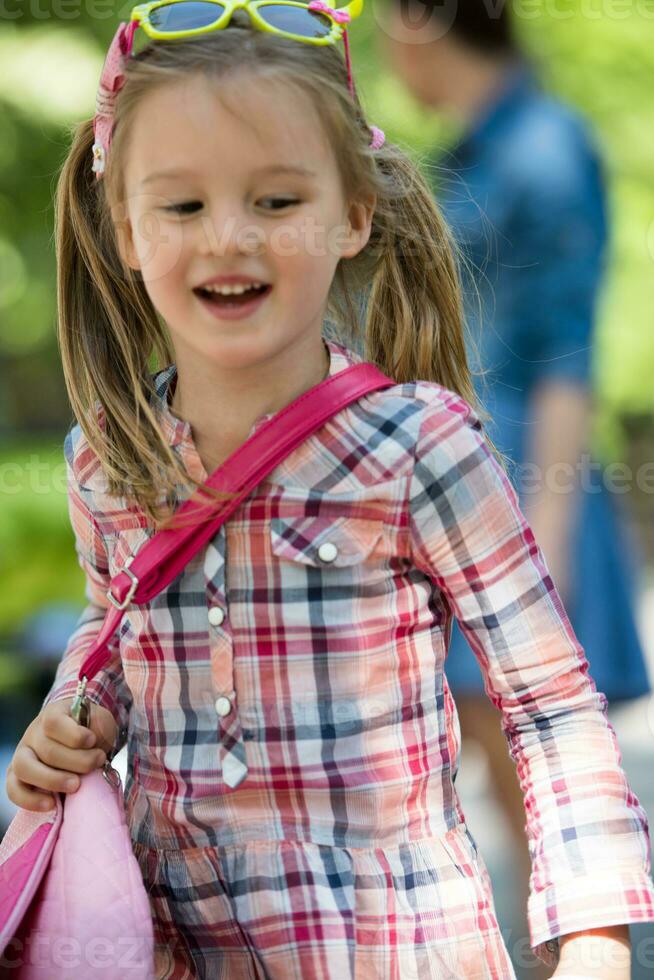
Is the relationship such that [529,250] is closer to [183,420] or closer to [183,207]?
[183,420]

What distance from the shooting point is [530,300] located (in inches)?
125

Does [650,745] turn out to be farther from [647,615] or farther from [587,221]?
[587,221]

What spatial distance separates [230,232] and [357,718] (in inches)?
23.0

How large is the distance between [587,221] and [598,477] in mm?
632

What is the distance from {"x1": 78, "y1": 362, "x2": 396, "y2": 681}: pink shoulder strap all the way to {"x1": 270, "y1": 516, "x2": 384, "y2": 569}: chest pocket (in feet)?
0.23

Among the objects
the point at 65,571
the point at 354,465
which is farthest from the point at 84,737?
the point at 65,571

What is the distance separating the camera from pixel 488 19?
340 centimetres

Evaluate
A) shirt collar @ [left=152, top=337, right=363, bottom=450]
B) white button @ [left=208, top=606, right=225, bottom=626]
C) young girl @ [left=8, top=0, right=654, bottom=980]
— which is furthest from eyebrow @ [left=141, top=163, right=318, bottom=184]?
white button @ [left=208, top=606, right=225, bottom=626]

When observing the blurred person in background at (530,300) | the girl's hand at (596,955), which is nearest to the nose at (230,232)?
the girl's hand at (596,955)

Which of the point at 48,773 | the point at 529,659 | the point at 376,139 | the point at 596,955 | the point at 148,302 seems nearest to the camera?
the point at 596,955

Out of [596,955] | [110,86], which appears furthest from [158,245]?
[596,955]

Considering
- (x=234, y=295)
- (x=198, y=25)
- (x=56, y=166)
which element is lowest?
(x=234, y=295)

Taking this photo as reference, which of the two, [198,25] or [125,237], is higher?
[198,25]

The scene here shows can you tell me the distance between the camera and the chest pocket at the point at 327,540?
1.64 metres
